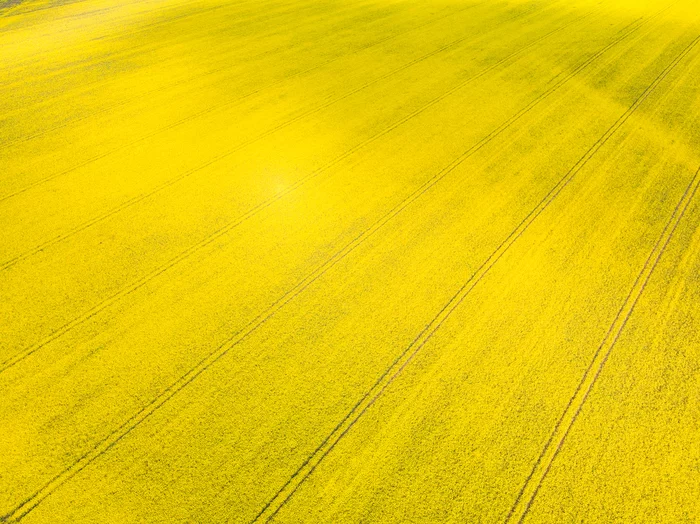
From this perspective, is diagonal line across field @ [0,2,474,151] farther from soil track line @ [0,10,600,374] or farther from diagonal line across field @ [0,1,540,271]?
soil track line @ [0,10,600,374]

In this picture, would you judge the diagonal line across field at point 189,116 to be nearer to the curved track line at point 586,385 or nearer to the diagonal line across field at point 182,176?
the diagonal line across field at point 182,176

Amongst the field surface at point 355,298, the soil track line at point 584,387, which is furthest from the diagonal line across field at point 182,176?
the soil track line at point 584,387

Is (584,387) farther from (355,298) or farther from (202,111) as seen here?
(202,111)

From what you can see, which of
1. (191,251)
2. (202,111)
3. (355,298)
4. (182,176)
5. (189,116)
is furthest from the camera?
(202,111)

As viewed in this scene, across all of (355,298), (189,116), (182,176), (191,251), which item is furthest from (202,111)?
(355,298)


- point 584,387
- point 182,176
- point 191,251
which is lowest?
point 584,387

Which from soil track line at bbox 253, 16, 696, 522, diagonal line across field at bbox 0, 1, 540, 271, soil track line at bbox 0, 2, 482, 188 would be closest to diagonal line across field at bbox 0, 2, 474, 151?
soil track line at bbox 0, 2, 482, 188

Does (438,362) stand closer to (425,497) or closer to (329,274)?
(425,497)
